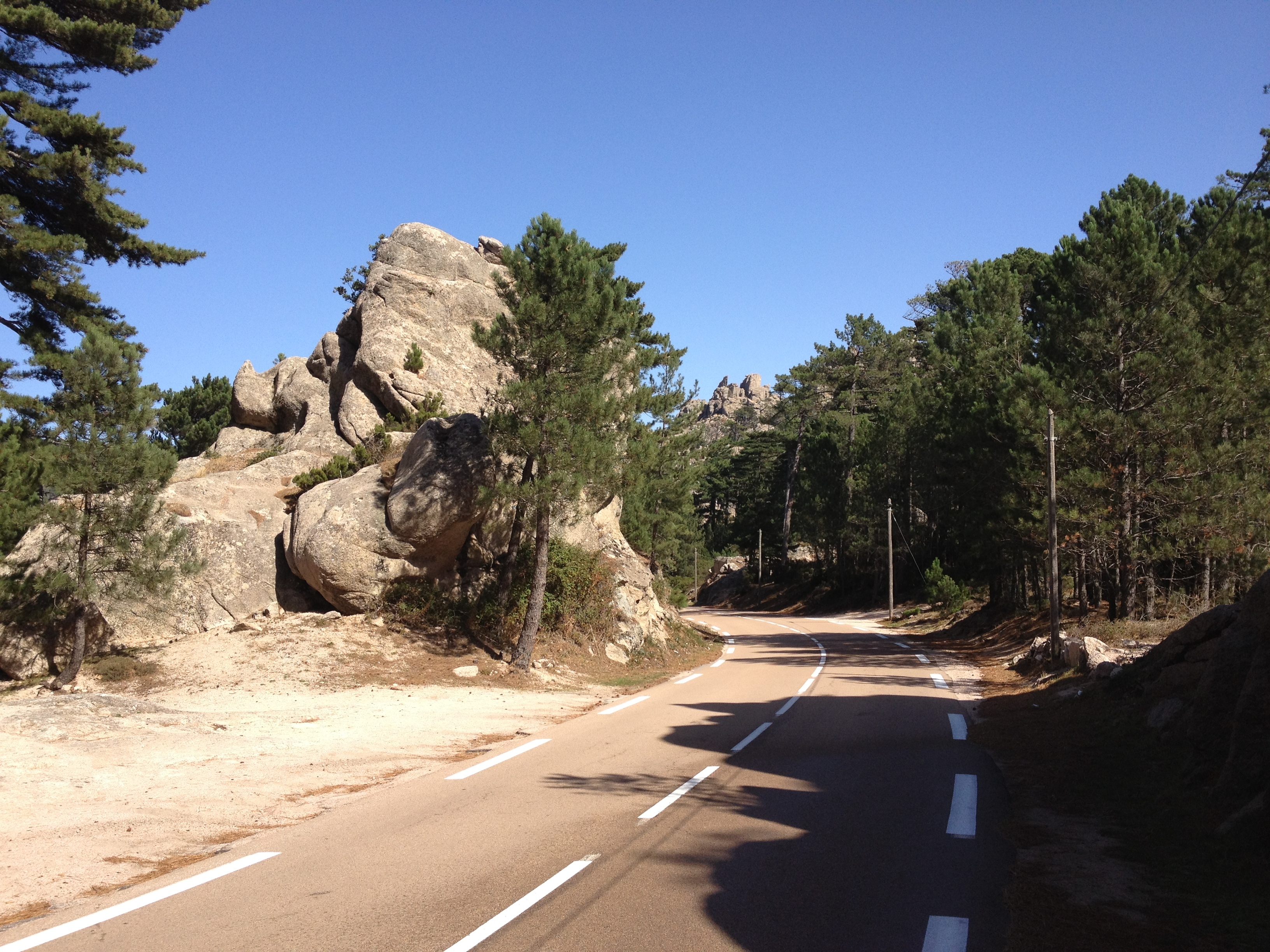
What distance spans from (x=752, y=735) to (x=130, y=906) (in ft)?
26.5

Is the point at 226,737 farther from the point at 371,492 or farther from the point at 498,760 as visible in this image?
the point at 371,492

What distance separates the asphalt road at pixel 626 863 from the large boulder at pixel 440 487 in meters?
9.06

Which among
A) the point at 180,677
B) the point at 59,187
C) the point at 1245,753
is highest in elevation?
the point at 59,187

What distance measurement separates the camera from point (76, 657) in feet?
50.0

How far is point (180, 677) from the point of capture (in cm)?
1597

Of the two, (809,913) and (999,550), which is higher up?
(999,550)

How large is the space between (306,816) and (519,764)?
8.74 feet

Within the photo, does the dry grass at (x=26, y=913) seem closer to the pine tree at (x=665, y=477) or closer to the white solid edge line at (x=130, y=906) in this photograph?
the white solid edge line at (x=130, y=906)

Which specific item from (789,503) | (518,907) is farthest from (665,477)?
(789,503)

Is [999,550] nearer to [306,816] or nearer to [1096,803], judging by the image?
[1096,803]

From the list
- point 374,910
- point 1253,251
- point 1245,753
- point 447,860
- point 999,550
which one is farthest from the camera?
point 999,550

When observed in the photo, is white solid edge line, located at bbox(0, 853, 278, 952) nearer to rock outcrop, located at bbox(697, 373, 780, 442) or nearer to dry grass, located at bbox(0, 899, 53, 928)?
dry grass, located at bbox(0, 899, 53, 928)

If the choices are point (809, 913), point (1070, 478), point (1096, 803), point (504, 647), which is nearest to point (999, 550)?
point (1070, 478)

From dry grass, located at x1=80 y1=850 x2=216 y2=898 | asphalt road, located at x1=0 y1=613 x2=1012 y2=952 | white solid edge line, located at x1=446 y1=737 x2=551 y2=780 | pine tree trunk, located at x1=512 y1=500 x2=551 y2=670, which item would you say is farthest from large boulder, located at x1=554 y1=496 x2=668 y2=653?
dry grass, located at x1=80 y1=850 x2=216 y2=898
